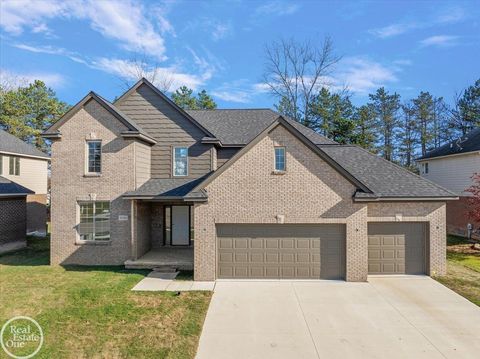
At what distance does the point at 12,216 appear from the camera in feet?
58.6

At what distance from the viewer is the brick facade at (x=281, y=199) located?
11641 mm

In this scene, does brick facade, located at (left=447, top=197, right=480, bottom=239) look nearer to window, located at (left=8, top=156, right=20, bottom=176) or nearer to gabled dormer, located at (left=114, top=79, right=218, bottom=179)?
gabled dormer, located at (left=114, top=79, right=218, bottom=179)

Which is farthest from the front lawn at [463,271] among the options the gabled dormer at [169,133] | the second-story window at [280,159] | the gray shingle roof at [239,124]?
the gabled dormer at [169,133]

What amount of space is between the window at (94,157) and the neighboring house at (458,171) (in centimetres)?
2255

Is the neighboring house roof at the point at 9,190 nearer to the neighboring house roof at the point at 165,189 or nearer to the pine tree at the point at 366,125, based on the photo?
the neighboring house roof at the point at 165,189

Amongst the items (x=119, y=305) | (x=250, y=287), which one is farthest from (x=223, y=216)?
(x=119, y=305)

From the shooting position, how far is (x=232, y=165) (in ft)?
38.7

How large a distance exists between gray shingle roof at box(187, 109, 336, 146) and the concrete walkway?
7.58m

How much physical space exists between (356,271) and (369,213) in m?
2.40

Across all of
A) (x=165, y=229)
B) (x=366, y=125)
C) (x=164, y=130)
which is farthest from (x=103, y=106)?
(x=366, y=125)

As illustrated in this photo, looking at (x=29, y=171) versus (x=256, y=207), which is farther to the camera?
(x=29, y=171)

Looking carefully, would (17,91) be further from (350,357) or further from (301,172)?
(350,357)

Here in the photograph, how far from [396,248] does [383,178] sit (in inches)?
119

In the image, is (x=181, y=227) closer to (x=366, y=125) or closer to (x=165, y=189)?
(x=165, y=189)
